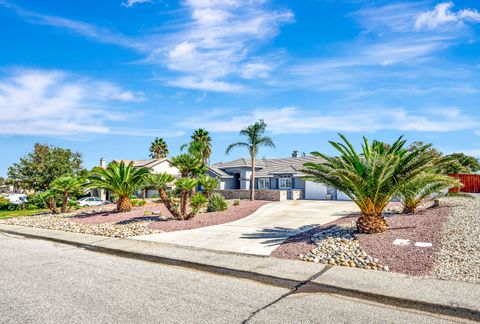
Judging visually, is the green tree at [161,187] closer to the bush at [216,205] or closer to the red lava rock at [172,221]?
the red lava rock at [172,221]

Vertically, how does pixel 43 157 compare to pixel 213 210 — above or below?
above

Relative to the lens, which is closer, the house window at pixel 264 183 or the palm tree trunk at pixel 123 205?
the palm tree trunk at pixel 123 205

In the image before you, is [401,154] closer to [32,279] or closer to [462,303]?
[462,303]

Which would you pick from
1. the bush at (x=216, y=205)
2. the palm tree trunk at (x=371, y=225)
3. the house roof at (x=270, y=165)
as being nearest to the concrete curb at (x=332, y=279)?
the palm tree trunk at (x=371, y=225)

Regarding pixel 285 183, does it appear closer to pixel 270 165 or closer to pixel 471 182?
pixel 270 165

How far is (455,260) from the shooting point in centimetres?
827

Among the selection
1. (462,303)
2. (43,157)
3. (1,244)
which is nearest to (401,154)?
(462,303)

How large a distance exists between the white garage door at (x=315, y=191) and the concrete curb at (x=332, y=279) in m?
25.5

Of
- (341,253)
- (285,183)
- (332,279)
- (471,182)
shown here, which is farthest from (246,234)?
(471,182)

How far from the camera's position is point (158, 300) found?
260 inches

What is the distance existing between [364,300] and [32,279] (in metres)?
7.58

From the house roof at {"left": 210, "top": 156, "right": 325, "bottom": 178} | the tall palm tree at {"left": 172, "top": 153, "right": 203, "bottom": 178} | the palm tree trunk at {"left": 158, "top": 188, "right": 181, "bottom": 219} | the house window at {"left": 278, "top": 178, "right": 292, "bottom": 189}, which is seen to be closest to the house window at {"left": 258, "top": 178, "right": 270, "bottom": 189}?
the house roof at {"left": 210, "top": 156, "right": 325, "bottom": 178}

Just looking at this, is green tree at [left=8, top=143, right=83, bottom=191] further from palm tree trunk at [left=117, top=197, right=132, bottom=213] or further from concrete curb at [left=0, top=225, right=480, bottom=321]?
concrete curb at [left=0, top=225, right=480, bottom=321]

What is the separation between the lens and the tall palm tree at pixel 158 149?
58438 millimetres
